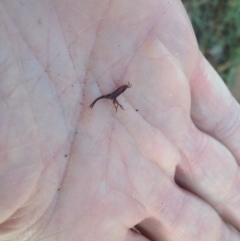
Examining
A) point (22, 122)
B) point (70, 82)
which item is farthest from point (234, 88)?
point (22, 122)

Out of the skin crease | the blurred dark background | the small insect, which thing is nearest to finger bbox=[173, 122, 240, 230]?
the skin crease

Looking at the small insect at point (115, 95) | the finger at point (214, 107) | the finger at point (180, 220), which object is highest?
the small insect at point (115, 95)

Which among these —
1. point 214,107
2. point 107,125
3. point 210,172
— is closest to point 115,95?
point 107,125

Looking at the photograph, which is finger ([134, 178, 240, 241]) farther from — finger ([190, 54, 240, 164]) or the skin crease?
finger ([190, 54, 240, 164])

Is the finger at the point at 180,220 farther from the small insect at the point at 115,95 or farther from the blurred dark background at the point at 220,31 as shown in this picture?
the blurred dark background at the point at 220,31

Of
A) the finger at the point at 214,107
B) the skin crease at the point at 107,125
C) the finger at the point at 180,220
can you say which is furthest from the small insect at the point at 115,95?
the finger at the point at 180,220

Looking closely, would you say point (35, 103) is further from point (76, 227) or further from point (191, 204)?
point (191, 204)

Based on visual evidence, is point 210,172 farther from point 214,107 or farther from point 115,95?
point 115,95
